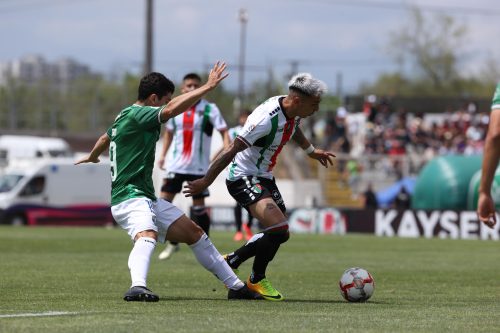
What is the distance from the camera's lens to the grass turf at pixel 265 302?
7.95 metres

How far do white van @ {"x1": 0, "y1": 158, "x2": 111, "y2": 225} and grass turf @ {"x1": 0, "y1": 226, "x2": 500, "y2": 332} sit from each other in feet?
62.6

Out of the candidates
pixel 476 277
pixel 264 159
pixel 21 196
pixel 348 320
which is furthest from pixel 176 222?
pixel 21 196

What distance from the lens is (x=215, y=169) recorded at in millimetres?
9859

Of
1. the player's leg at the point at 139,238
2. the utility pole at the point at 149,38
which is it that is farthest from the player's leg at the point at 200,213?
the utility pole at the point at 149,38

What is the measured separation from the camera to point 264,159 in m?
10.5

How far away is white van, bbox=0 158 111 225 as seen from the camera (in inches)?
1564

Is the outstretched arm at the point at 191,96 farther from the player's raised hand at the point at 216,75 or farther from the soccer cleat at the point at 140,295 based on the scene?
the soccer cleat at the point at 140,295

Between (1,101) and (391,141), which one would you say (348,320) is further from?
(1,101)

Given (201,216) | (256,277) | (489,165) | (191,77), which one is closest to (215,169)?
(256,277)

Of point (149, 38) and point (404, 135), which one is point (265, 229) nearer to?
point (149, 38)

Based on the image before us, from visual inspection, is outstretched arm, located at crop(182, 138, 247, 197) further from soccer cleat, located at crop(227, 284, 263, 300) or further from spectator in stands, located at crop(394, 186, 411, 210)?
spectator in stands, located at crop(394, 186, 411, 210)

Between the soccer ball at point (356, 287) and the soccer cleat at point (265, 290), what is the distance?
62cm

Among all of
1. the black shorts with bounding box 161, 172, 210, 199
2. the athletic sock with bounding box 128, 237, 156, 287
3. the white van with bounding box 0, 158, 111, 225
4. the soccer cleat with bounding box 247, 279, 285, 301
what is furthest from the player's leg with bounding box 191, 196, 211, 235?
the white van with bounding box 0, 158, 111, 225

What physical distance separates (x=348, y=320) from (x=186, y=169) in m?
8.11
